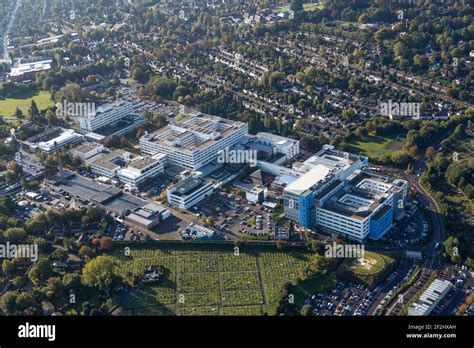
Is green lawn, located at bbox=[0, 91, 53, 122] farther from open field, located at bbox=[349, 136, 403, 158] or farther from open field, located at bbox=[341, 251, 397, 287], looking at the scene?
open field, located at bbox=[341, 251, 397, 287]

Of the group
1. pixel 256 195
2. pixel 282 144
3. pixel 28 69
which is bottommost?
pixel 256 195

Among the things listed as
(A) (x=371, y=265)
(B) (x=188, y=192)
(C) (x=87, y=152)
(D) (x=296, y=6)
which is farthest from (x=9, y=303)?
(D) (x=296, y=6)

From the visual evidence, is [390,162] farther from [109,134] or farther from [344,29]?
[344,29]

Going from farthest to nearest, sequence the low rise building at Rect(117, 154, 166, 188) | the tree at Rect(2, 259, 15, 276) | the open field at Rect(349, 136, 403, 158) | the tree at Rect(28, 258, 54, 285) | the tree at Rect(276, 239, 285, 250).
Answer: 1. the open field at Rect(349, 136, 403, 158)
2. the low rise building at Rect(117, 154, 166, 188)
3. the tree at Rect(276, 239, 285, 250)
4. the tree at Rect(2, 259, 15, 276)
5. the tree at Rect(28, 258, 54, 285)

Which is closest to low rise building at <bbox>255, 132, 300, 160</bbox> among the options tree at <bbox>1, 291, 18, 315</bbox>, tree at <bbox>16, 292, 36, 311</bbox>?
tree at <bbox>16, 292, 36, 311</bbox>

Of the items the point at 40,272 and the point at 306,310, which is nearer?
the point at 306,310

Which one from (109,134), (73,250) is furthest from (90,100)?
(73,250)

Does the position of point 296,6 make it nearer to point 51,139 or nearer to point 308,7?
point 308,7
